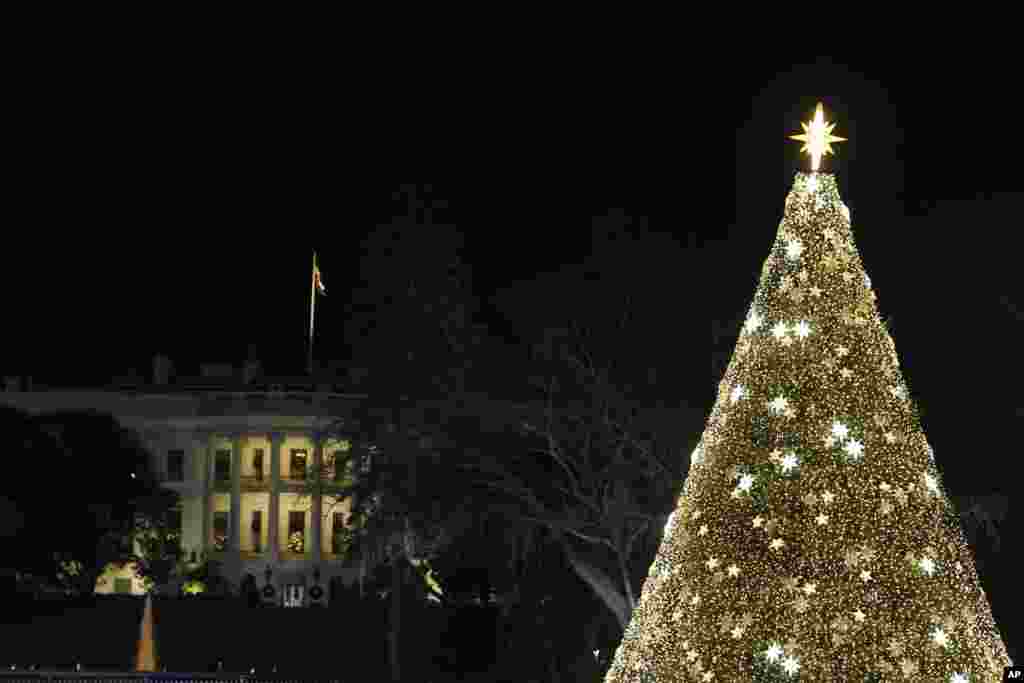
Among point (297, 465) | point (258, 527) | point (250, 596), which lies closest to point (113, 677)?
point (250, 596)

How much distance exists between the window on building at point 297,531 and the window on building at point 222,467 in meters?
3.99

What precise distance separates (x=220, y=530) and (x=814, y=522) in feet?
294

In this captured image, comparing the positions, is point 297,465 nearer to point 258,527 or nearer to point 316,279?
point 258,527

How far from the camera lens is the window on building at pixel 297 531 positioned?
3996 inches

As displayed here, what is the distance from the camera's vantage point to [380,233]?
42594 mm

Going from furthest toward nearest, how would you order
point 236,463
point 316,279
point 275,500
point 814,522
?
point 236,463, point 275,500, point 316,279, point 814,522

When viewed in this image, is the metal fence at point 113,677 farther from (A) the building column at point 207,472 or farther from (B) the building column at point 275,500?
(A) the building column at point 207,472

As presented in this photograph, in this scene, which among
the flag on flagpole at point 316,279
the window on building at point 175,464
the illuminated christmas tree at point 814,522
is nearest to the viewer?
the illuminated christmas tree at point 814,522

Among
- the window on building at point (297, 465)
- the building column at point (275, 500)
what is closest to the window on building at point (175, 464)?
the building column at point (275, 500)

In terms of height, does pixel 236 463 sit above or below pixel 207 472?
above

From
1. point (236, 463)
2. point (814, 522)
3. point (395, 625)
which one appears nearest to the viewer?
point (814, 522)

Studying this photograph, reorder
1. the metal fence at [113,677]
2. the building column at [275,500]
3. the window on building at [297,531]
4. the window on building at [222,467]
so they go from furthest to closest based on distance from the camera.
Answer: the window on building at [222,467], the window on building at [297,531], the building column at [275,500], the metal fence at [113,677]

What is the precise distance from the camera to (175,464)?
103625mm

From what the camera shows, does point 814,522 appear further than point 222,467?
No
